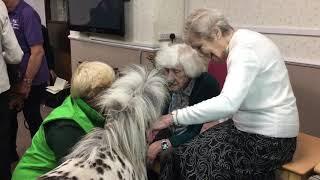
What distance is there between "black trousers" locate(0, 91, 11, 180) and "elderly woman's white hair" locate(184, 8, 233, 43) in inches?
49.9

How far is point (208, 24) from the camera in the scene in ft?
5.19

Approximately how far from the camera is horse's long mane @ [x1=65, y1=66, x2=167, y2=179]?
129cm

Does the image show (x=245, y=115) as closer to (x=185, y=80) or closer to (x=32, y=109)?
(x=185, y=80)

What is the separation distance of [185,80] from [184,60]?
0.11 metres

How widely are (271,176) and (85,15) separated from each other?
9.35 feet

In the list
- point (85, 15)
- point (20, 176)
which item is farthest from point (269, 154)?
point (85, 15)

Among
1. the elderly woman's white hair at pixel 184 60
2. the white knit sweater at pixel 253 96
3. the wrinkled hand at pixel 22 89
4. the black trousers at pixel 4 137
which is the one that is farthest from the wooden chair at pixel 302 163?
the wrinkled hand at pixel 22 89

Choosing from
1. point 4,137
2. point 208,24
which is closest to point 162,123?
point 208,24

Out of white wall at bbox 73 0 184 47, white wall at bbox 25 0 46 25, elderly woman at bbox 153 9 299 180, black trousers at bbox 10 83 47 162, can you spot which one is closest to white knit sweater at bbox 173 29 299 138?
elderly woman at bbox 153 9 299 180

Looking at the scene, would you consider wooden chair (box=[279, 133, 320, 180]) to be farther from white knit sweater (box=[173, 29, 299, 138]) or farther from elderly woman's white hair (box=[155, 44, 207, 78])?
elderly woman's white hair (box=[155, 44, 207, 78])

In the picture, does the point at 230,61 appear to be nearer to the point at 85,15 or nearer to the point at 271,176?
the point at 271,176

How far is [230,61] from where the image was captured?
4.87 ft

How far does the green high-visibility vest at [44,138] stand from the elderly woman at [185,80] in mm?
527

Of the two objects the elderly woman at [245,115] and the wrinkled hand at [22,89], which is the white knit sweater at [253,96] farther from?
the wrinkled hand at [22,89]
